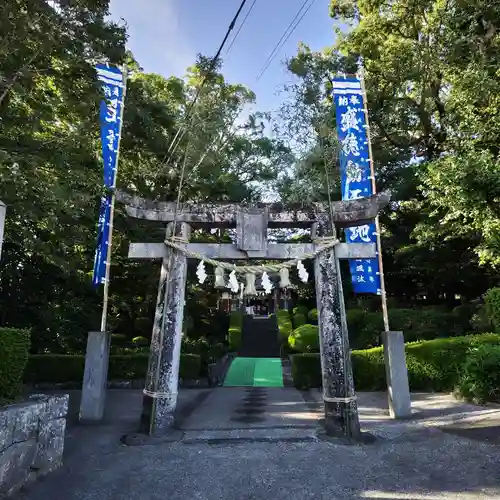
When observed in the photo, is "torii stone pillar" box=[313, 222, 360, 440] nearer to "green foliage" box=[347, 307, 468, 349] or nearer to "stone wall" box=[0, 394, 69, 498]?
"stone wall" box=[0, 394, 69, 498]

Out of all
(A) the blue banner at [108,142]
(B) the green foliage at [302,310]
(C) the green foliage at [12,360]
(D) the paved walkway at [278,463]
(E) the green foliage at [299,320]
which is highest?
(A) the blue banner at [108,142]

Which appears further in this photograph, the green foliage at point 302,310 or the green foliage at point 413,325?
the green foliage at point 302,310

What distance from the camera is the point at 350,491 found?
13.9ft

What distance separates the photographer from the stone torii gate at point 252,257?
258 inches

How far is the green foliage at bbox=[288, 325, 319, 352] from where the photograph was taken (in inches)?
645

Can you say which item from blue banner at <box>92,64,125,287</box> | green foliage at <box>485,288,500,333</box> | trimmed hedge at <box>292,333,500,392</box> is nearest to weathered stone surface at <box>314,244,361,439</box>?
trimmed hedge at <box>292,333,500,392</box>

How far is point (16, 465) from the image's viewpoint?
4.14 meters

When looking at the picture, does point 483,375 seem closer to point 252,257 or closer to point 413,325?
point 252,257

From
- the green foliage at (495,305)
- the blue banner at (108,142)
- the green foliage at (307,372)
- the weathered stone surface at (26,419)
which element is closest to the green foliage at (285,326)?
the green foliage at (307,372)

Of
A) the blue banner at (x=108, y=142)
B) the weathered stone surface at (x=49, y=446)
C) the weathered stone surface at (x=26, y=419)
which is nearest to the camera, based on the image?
the weathered stone surface at (x=26, y=419)

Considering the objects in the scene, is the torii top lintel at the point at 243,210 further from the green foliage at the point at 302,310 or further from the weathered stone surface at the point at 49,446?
the green foliage at the point at 302,310

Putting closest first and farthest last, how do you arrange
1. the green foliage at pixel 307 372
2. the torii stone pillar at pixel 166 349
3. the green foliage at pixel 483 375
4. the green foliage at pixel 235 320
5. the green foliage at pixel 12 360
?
the green foliage at pixel 12 360
the torii stone pillar at pixel 166 349
the green foliage at pixel 483 375
the green foliage at pixel 307 372
the green foliage at pixel 235 320

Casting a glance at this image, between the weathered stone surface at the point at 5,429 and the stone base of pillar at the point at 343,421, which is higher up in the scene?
the weathered stone surface at the point at 5,429

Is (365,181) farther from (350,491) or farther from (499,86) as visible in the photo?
(350,491)
